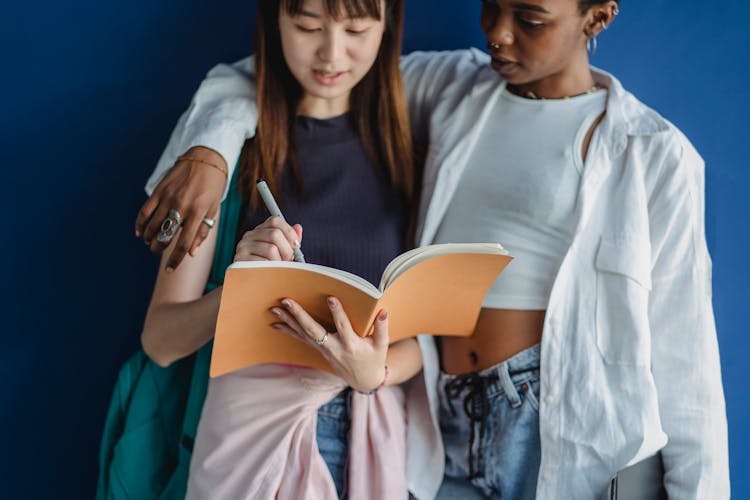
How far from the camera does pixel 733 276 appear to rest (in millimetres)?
1592

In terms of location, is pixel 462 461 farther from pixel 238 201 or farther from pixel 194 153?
pixel 194 153

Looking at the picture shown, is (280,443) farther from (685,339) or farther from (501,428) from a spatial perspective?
(685,339)

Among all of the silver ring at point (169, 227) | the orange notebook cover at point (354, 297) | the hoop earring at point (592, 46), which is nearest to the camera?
the orange notebook cover at point (354, 297)

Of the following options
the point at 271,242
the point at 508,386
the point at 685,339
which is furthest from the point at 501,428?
the point at 271,242

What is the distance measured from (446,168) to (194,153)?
0.49 meters

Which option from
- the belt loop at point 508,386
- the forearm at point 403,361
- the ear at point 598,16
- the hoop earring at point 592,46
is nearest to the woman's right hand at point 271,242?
the forearm at point 403,361

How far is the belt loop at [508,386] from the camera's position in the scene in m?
1.32

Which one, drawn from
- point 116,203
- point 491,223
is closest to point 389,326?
point 491,223

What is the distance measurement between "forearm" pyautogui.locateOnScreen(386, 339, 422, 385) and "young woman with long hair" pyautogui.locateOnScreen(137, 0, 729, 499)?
40mm

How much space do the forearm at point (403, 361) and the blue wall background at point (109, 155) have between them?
66 centimetres

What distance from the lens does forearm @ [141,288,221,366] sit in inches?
48.8

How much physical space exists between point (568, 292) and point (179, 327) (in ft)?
2.36

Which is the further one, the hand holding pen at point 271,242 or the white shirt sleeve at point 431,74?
the white shirt sleeve at point 431,74

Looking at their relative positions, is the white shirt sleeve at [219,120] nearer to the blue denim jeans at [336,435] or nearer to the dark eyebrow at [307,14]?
the dark eyebrow at [307,14]
